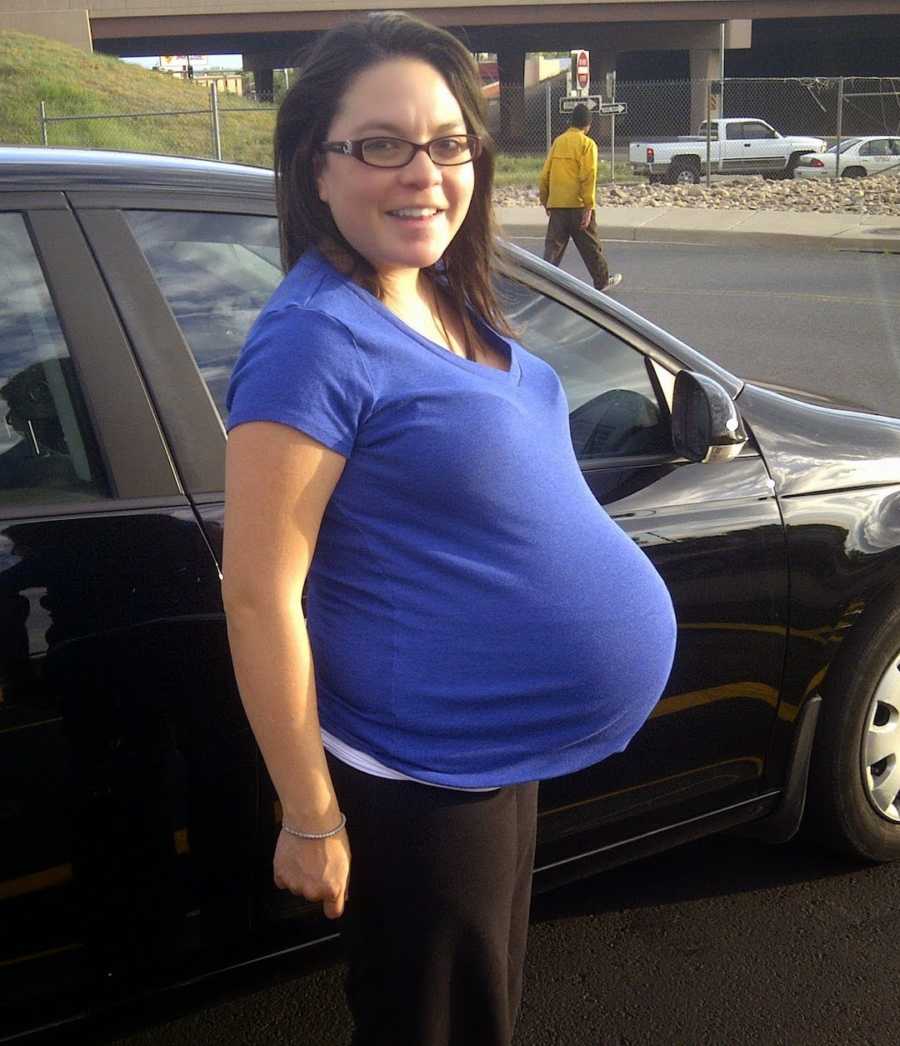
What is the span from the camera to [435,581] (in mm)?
1508

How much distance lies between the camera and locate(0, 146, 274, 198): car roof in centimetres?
213

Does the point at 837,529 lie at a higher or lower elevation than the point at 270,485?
lower

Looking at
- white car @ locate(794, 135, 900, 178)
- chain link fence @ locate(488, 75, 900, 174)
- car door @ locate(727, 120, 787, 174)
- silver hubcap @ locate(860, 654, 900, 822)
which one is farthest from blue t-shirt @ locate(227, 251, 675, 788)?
chain link fence @ locate(488, 75, 900, 174)

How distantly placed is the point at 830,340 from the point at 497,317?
815 cm

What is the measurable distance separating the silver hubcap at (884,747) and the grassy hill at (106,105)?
20.1 metres

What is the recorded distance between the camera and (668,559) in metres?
2.49

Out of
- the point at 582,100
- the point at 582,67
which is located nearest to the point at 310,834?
the point at 582,100

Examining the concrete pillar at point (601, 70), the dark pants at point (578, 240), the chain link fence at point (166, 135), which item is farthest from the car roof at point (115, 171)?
the concrete pillar at point (601, 70)

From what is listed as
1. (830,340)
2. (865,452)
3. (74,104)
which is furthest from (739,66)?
(865,452)

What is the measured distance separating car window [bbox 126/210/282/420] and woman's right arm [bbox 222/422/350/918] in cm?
77

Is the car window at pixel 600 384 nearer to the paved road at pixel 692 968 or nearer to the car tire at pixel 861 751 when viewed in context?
the car tire at pixel 861 751

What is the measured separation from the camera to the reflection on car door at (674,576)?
8.18ft

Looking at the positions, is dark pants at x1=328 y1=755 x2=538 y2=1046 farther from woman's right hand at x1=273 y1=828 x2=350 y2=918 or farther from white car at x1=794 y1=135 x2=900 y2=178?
white car at x1=794 y1=135 x2=900 y2=178

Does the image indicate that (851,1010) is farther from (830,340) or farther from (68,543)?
(830,340)
